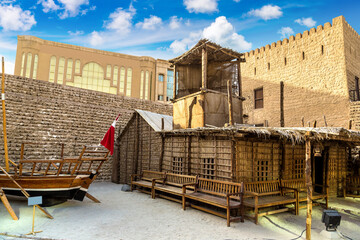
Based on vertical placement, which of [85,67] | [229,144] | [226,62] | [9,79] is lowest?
[229,144]

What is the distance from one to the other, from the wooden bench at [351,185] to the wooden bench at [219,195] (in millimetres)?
7384

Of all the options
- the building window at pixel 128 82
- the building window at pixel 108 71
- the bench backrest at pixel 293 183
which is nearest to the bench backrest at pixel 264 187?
the bench backrest at pixel 293 183

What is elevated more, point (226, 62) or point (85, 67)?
point (85, 67)

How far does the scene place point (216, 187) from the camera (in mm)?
7922

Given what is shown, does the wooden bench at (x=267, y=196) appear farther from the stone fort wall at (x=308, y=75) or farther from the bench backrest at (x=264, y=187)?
the stone fort wall at (x=308, y=75)

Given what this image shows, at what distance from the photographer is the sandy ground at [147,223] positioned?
18.7 feet

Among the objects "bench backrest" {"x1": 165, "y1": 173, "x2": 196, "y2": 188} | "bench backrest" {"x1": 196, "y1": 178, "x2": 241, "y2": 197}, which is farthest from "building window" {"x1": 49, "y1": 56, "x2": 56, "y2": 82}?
"bench backrest" {"x1": 196, "y1": 178, "x2": 241, "y2": 197}

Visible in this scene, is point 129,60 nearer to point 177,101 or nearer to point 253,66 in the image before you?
point 253,66

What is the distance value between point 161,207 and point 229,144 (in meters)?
3.43

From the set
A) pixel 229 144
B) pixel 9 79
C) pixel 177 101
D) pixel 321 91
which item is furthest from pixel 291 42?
pixel 9 79

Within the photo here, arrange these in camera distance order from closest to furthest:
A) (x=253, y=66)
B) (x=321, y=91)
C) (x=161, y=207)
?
(x=161, y=207), (x=321, y=91), (x=253, y=66)

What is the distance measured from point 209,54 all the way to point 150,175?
22.3ft

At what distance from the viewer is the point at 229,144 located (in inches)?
312

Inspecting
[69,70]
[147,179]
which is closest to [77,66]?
[69,70]
